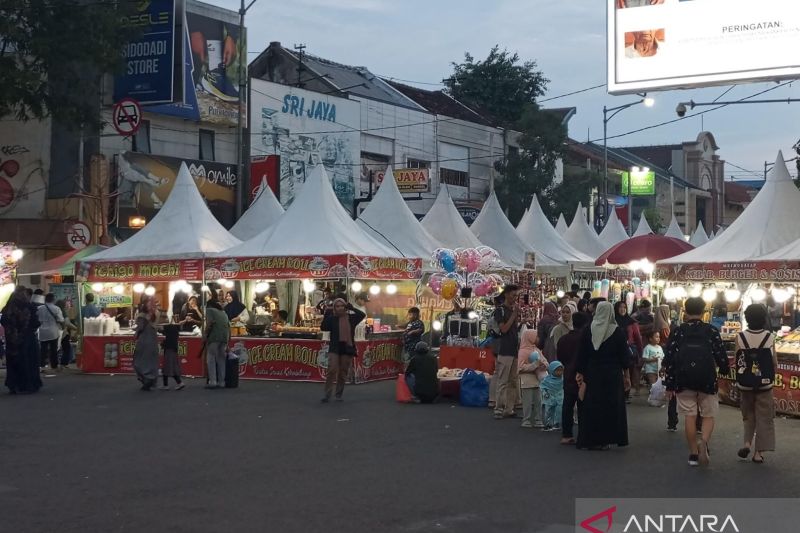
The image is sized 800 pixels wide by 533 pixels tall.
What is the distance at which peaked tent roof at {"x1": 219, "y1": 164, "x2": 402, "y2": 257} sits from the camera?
1997cm

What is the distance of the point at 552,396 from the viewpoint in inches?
515

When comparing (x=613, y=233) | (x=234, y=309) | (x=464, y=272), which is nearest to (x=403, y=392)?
(x=464, y=272)

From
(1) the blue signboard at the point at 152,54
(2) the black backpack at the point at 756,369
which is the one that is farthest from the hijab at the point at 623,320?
(1) the blue signboard at the point at 152,54

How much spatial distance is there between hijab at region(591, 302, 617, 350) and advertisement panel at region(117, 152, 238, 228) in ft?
65.5

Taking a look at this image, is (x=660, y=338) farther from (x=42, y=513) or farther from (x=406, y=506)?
(x=42, y=513)

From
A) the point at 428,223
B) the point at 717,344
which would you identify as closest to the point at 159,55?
the point at 428,223

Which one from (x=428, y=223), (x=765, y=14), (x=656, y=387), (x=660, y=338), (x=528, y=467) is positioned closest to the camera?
(x=528, y=467)

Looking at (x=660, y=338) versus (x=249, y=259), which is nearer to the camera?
(x=660, y=338)

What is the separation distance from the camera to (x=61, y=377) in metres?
20.5

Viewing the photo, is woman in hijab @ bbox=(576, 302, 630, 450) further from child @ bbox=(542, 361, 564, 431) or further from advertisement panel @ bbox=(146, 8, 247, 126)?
advertisement panel @ bbox=(146, 8, 247, 126)

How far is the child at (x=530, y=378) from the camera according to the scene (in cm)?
1353

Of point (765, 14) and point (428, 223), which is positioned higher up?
point (765, 14)

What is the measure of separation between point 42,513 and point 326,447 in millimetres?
3975

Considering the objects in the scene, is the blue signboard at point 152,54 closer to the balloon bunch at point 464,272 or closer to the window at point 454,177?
the balloon bunch at point 464,272
